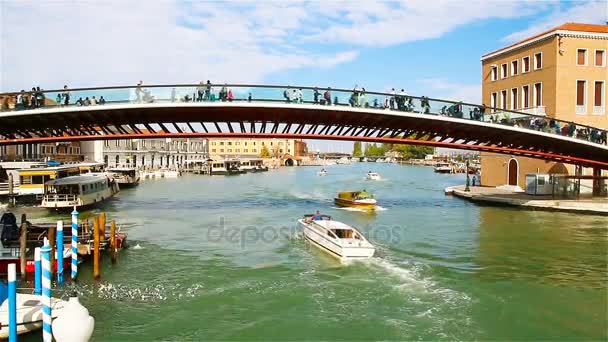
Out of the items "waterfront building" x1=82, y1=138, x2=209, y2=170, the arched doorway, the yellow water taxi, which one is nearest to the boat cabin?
the yellow water taxi

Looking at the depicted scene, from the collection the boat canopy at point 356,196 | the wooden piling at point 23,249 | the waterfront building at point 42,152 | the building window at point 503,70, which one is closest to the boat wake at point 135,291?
the wooden piling at point 23,249

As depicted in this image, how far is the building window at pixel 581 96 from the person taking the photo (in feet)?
113

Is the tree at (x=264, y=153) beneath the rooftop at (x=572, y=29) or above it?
beneath

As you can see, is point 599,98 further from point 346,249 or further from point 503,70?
point 346,249

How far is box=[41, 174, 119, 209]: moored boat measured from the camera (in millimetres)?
30266

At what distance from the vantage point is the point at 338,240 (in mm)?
17531

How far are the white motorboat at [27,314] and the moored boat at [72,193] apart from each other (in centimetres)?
1901

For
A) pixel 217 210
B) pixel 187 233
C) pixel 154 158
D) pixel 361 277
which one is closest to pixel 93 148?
pixel 154 158

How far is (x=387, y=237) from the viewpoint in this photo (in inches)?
868

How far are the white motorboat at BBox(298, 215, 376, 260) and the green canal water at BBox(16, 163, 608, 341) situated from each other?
47 cm

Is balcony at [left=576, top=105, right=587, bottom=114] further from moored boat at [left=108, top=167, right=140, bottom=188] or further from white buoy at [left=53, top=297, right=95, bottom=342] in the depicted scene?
moored boat at [left=108, top=167, right=140, bottom=188]

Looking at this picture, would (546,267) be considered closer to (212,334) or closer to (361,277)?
(361,277)

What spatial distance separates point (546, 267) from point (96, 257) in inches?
558

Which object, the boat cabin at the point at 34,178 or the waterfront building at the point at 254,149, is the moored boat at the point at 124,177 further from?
the waterfront building at the point at 254,149
